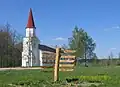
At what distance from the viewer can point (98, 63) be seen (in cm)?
9062

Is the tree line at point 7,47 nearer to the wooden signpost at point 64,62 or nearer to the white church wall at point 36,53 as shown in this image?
the white church wall at point 36,53

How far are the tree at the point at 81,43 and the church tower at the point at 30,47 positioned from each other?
1257 centimetres

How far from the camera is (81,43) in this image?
295 feet

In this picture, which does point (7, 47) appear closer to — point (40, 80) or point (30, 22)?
point (30, 22)

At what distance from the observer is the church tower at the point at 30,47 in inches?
3598

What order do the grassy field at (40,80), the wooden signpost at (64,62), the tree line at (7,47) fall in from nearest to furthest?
the grassy field at (40,80) < the wooden signpost at (64,62) < the tree line at (7,47)

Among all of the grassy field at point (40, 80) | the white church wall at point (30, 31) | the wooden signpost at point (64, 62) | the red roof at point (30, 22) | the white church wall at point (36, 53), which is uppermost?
the red roof at point (30, 22)

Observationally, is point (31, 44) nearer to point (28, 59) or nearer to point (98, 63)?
point (28, 59)

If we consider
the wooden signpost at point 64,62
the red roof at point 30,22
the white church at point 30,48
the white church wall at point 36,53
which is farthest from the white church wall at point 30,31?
the wooden signpost at point 64,62

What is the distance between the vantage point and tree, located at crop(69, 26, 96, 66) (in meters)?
87.2

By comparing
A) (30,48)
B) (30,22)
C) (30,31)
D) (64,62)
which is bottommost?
(64,62)

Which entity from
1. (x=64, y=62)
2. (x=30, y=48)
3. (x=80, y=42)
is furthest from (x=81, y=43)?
(x=64, y=62)

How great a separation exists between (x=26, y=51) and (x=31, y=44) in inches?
153

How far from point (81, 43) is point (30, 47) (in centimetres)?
1574
